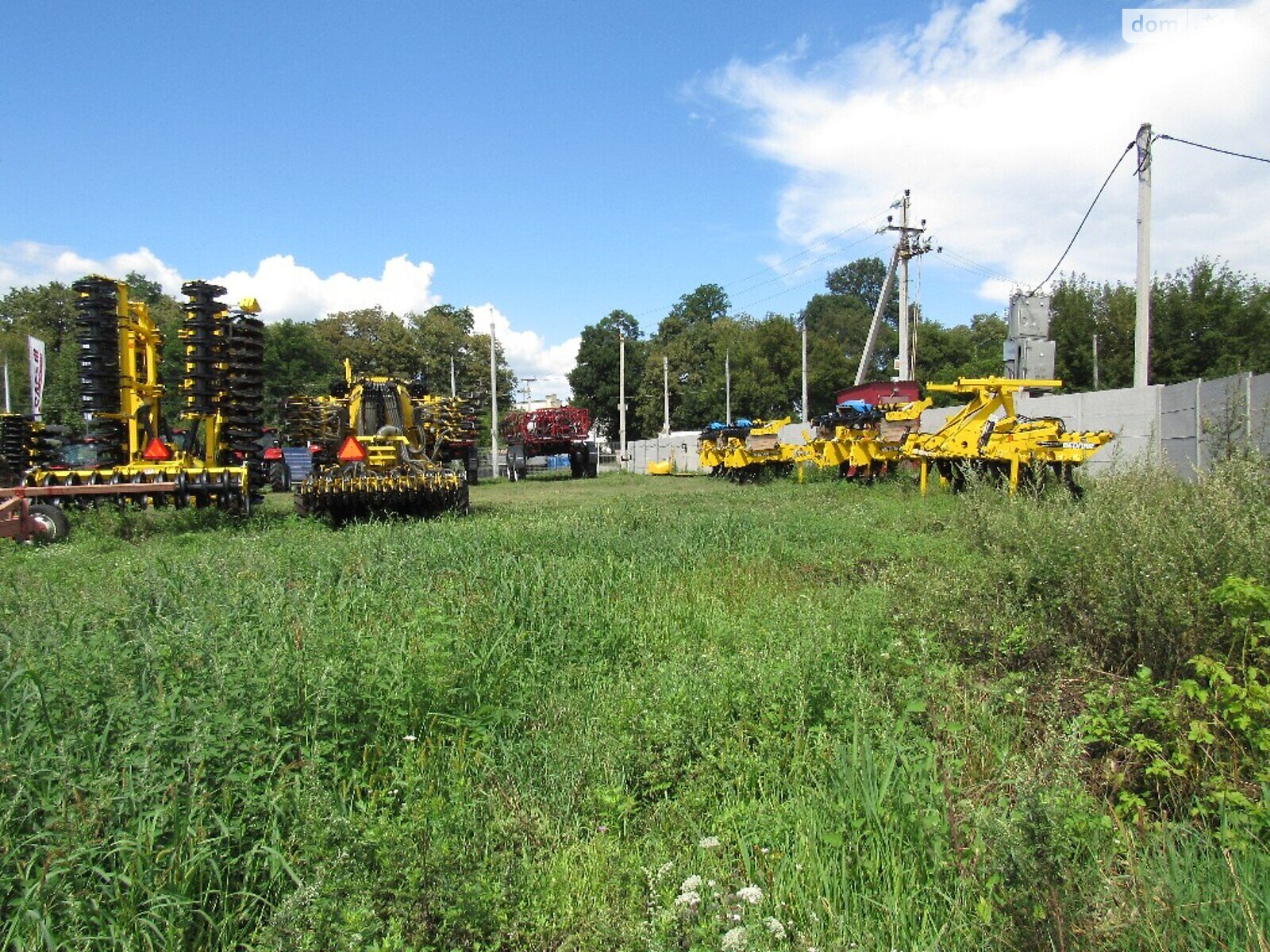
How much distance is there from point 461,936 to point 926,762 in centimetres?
175

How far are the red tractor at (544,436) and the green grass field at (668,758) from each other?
23575mm

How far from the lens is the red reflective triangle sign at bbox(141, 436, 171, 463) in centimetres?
1170

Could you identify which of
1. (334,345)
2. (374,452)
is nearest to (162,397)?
(374,452)

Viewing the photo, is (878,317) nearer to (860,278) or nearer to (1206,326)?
(1206,326)

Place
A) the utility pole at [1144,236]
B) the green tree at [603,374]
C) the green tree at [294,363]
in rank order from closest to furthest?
1. the utility pole at [1144,236]
2. the green tree at [294,363]
3. the green tree at [603,374]

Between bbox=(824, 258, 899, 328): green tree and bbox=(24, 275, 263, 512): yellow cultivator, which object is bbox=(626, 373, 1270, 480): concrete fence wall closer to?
bbox=(24, 275, 263, 512): yellow cultivator

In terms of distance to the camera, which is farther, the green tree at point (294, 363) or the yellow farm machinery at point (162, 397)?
the green tree at point (294, 363)

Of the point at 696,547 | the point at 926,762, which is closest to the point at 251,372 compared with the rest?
the point at 696,547

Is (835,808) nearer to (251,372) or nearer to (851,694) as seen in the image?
(851,694)

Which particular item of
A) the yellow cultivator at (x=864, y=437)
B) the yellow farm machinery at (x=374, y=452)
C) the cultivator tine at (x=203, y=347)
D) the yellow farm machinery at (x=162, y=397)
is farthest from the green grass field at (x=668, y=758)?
the yellow cultivator at (x=864, y=437)

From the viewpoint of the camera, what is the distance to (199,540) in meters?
9.59

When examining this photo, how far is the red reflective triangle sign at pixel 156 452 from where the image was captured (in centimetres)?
1170

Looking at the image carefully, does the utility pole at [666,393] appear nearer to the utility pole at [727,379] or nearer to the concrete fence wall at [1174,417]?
the utility pole at [727,379]

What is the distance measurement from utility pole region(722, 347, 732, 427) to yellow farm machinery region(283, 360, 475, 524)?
33.5m
